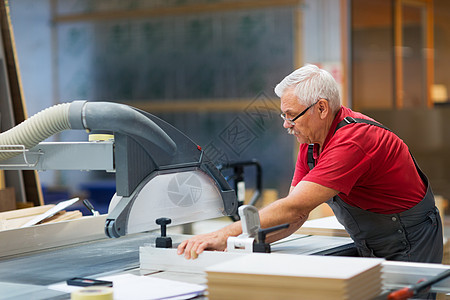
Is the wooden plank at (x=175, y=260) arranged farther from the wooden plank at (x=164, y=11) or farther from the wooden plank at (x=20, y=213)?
the wooden plank at (x=164, y=11)

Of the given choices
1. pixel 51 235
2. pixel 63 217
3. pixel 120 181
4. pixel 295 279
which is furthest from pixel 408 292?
pixel 63 217

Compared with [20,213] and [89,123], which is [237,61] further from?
[89,123]

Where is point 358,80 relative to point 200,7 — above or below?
below

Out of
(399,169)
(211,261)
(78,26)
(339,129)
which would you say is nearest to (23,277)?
(211,261)

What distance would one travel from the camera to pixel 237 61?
6.75 meters

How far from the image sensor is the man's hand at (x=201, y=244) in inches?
78.8

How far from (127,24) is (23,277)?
549cm

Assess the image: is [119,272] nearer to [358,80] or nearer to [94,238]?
[94,238]

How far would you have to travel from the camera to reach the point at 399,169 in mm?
2350

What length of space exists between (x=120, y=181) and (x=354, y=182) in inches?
31.2

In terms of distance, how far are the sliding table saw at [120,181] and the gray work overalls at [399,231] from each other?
6.8 inches

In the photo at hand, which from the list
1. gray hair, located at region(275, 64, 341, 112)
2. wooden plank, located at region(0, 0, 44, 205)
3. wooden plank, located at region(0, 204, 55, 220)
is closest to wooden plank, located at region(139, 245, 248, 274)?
gray hair, located at region(275, 64, 341, 112)

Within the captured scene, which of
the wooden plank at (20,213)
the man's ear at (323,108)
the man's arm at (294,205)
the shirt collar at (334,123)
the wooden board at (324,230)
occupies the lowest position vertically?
the wooden board at (324,230)

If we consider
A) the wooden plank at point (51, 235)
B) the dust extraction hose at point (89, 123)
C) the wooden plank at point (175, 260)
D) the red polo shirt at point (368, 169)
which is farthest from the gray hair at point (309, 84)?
the wooden plank at point (51, 235)
